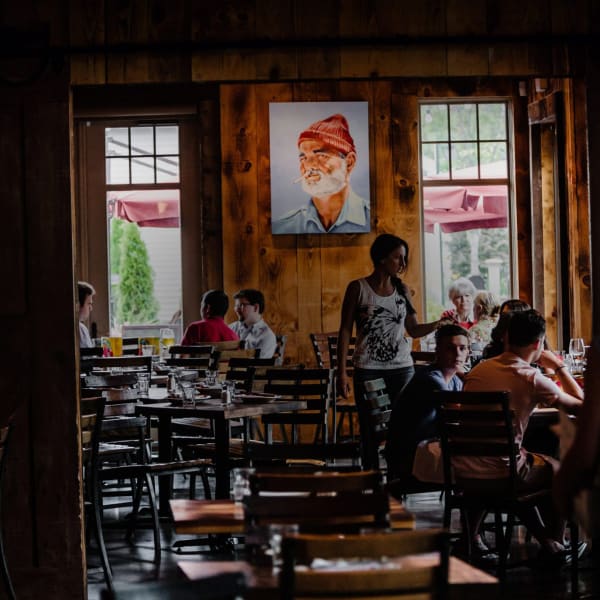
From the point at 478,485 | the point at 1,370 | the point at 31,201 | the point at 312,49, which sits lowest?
the point at 478,485

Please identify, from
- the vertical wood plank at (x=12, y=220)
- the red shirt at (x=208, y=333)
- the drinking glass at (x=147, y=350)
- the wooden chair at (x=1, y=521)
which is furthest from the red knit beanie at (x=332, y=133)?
the wooden chair at (x=1, y=521)

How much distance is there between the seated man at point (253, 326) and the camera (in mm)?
8844

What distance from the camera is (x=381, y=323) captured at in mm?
6676

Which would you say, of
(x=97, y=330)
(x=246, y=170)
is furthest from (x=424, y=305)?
(x=97, y=330)

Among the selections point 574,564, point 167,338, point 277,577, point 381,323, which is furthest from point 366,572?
point 167,338

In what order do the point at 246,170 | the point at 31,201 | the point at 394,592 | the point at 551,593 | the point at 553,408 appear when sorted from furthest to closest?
1. the point at 246,170
2. the point at 553,408
3. the point at 551,593
4. the point at 31,201
5. the point at 394,592

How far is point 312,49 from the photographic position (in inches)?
191

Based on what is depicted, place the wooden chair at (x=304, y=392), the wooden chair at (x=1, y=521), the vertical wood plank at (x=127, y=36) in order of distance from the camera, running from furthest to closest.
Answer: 1. the wooden chair at (x=304, y=392)
2. the vertical wood plank at (x=127, y=36)
3. the wooden chair at (x=1, y=521)

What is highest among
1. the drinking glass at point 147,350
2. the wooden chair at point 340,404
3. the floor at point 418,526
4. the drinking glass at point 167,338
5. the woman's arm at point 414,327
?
the woman's arm at point 414,327

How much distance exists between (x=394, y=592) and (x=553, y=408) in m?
3.50

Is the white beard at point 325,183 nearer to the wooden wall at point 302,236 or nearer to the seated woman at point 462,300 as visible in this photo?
the wooden wall at point 302,236

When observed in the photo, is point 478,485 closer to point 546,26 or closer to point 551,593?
point 551,593

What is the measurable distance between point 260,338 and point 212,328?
39cm

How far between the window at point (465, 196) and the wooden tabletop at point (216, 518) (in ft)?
24.2
